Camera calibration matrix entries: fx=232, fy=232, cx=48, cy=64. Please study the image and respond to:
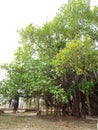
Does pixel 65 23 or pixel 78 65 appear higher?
pixel 65 23

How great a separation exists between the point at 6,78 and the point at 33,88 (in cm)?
256

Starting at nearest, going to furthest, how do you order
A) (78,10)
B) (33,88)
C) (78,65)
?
(78,65) → (33,88) → (78,10)

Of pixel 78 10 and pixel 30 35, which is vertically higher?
pixel 78 10

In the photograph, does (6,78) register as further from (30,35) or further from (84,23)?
(84,23)

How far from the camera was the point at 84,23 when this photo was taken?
14.8 metres

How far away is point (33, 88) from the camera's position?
1370 cm

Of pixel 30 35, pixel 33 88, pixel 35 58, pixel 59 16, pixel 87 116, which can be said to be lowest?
pixel 87 116

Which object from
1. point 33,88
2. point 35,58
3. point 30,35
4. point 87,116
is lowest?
point 87,116

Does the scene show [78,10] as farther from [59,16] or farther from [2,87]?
[2,87]

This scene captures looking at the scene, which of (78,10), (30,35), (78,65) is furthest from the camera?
(30,35)

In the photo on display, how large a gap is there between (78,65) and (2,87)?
17.5ft

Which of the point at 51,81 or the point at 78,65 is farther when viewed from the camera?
the point at 51,81

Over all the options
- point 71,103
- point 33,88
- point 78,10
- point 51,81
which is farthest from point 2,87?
point 78,10

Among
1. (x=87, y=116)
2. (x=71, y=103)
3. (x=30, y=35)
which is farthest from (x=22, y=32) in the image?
(x=87, y=116)
